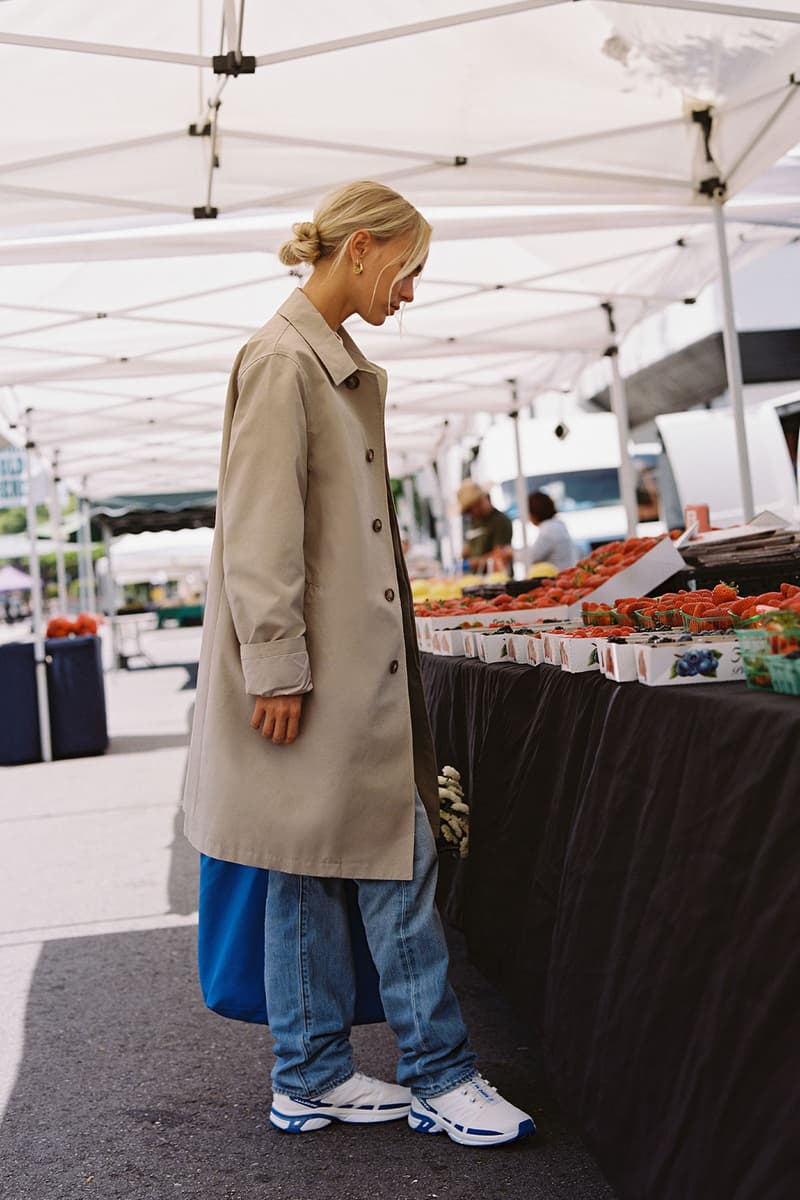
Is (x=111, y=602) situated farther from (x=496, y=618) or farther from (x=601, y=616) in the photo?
(x=601, y=616)

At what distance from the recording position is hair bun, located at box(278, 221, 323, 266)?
2.70 metres

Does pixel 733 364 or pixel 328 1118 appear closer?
pixel 328 1118

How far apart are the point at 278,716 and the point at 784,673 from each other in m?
1.07

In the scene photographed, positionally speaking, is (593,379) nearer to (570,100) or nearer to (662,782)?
(570,100)

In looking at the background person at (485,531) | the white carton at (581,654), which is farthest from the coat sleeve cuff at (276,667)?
the background person at (485,531)

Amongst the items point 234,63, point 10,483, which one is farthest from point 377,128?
point 10,483

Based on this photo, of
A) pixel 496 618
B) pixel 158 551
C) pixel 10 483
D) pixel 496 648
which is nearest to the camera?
pixel 496 648

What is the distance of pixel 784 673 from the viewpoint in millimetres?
1852

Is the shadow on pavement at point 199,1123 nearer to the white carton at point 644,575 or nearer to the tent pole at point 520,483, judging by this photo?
the white carton at point 644,575

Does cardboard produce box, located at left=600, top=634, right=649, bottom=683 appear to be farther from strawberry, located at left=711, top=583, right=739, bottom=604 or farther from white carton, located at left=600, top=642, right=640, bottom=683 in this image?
strawberry, located at left=711, top=583, right=739, bottom=604

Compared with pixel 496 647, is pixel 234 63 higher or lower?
higher

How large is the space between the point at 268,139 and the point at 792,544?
2.89 meters

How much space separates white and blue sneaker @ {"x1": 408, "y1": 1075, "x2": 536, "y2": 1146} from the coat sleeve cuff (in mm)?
931

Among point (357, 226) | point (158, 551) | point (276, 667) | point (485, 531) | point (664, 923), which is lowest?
point (664, 923)
